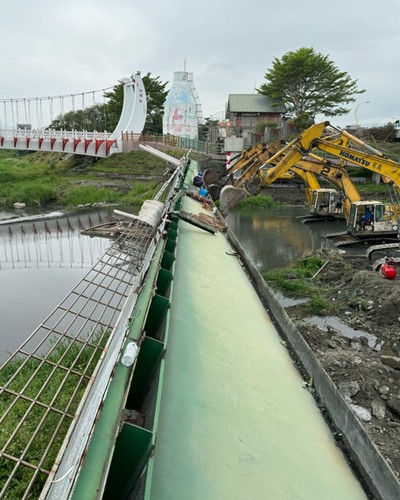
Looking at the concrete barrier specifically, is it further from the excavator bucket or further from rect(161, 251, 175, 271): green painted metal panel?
the excavator bucket

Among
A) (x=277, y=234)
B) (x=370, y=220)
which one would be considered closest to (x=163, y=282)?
(x=370, y=220)

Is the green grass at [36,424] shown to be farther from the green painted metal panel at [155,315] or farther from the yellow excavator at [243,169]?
the yellow excavator at [243,169]

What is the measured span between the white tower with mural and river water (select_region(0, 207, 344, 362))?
2025cm

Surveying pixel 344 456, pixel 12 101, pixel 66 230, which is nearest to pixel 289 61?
pixel 66 230

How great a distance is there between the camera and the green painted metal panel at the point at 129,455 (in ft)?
6.91

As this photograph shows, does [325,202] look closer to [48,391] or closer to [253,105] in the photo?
[48,391]

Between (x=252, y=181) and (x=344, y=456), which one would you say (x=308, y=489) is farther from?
(x=252, y=181)

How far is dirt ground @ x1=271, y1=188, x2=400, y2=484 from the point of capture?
18.0ft

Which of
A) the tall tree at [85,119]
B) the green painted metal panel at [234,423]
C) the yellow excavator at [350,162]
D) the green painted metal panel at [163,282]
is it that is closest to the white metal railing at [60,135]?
the tall tree at [85,119]

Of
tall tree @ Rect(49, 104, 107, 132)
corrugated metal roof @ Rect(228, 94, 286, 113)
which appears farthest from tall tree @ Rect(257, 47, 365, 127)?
tall tree @ Rect(49, 104, 107, 132)

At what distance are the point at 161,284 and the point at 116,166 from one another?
98.2 ft

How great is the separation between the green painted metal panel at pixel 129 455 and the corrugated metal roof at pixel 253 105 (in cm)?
4656

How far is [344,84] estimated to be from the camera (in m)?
39.7

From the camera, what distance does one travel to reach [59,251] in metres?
14.9
